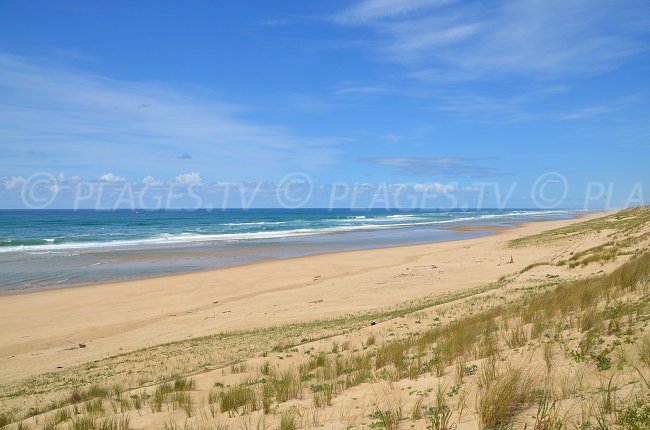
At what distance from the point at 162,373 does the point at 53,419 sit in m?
3.13

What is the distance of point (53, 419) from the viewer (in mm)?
6371

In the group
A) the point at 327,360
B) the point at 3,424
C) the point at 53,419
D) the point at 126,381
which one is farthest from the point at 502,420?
the point at 126,381

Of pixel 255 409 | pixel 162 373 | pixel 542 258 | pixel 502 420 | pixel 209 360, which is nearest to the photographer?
pixel 502 420

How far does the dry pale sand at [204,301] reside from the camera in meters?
13.8

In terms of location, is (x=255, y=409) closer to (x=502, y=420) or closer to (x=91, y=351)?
(x=502, y=420)

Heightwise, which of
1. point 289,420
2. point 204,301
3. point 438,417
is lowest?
point 204,301

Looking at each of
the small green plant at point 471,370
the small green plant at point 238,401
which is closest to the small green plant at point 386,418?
the small green plant at point 471,370

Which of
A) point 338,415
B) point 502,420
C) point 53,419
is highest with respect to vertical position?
point 502,420

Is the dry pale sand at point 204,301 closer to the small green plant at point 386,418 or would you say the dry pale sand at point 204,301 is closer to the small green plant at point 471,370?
the small green plant at point 471,370

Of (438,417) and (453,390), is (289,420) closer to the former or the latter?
(438,417)

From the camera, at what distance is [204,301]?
19.3 metres

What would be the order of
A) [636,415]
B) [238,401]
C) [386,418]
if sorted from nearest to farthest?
[636,415] < [386,418] < [238,401]

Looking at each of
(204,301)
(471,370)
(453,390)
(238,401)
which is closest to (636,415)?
(453,390)

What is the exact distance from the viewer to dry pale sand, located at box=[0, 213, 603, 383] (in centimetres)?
1378
